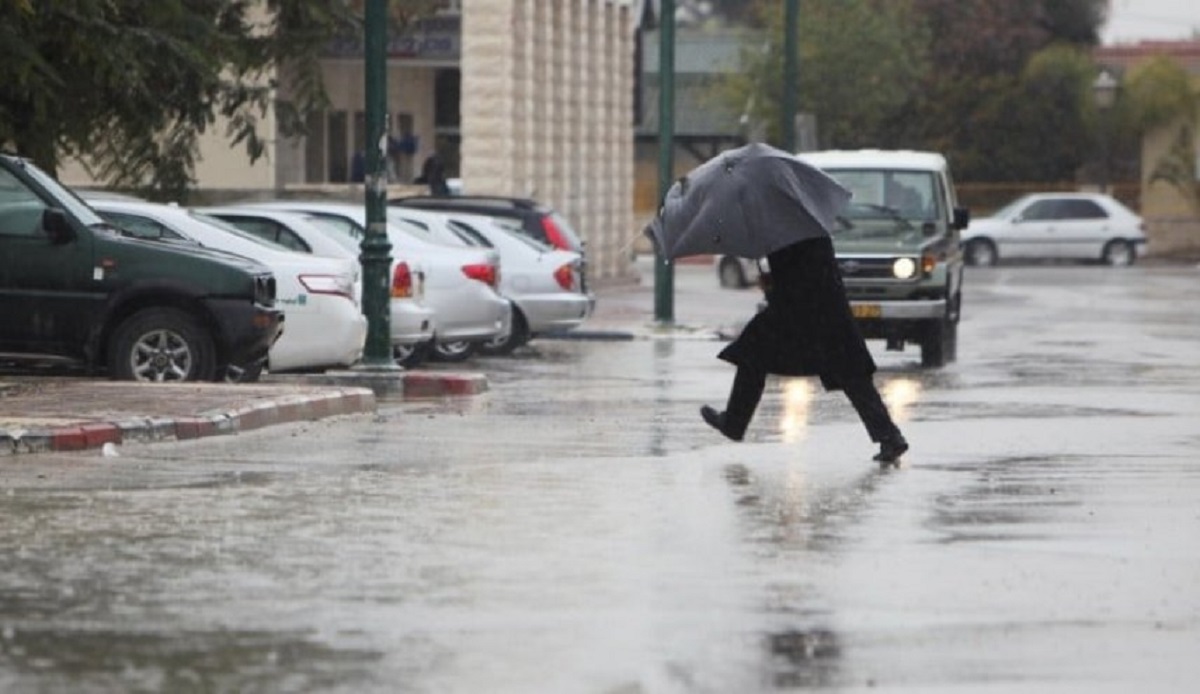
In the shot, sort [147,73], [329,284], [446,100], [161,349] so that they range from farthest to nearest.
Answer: [446,100] < [147,73] < [329,284] < [161,349]

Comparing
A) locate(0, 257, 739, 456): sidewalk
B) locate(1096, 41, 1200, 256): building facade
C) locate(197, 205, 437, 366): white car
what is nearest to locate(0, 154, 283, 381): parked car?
locate(0, 257, 739, 456): sidewalk

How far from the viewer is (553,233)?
1347 inches

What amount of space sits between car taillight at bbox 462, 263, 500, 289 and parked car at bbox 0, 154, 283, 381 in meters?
6.30

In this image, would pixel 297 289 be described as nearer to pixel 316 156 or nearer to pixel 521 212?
pixel 521 212

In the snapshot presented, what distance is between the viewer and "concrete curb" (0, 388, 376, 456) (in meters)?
17.2

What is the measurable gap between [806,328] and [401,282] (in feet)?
31.5

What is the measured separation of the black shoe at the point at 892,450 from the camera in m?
17.3

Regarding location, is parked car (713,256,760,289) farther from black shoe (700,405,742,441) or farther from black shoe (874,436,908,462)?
black shoe (874,436,908,462)

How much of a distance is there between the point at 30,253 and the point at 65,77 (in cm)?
643

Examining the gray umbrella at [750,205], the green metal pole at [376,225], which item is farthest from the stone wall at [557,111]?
the gray umbrella at [750,205]

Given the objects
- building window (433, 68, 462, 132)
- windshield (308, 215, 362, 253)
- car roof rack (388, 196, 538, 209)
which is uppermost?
building window (433, 68, 462, 132)

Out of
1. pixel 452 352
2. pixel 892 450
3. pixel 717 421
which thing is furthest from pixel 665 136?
pixel 892 450

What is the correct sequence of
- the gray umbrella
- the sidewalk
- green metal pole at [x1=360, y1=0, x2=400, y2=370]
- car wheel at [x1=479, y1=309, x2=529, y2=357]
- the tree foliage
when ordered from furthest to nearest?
the tree foliage → car wheel at [x1=479, y1=309, x2=529, y2=357] → green metal pole at [x1=360, y1=0, x2=400, y2=370] → the gray umbrella → the sidewalk

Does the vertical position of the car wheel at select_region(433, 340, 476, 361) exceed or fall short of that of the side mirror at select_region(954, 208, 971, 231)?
it falls short
